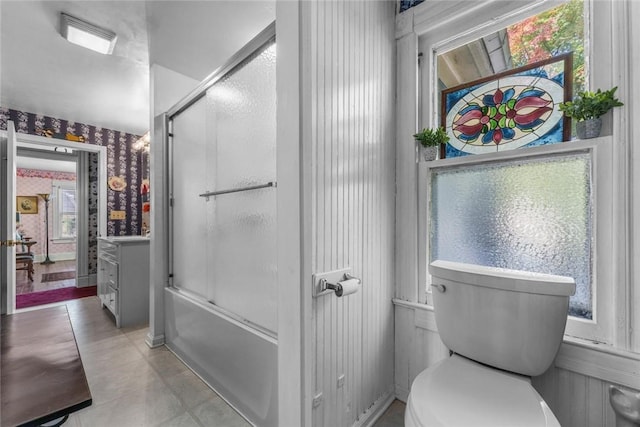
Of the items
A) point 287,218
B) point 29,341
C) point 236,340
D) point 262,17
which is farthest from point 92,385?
point 262,17

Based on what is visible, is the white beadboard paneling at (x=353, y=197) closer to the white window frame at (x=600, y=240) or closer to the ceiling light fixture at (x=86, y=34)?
the white window frame at (x=600, y=240)

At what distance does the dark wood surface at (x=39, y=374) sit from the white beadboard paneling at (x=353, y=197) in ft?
3.58

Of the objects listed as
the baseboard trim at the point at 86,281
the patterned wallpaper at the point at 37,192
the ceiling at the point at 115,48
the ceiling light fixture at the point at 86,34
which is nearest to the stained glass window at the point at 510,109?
the ceiling at the point at 115,48

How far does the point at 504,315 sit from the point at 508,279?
0.15 metres

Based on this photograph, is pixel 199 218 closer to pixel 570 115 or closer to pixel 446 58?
pixel 446 58

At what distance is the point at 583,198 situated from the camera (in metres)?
1.22

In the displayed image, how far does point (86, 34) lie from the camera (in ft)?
7.15

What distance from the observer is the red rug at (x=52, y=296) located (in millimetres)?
3656

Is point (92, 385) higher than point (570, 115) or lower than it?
lower

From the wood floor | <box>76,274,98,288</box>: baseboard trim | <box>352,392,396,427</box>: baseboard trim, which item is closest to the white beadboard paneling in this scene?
<box>352,392,396,427</box>: baseboard trim

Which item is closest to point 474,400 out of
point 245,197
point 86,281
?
point 245,197

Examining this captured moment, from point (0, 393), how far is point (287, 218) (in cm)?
171

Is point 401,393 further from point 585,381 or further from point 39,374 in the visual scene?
point 39,374

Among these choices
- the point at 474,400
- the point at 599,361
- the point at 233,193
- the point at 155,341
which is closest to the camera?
the point at 474,400
